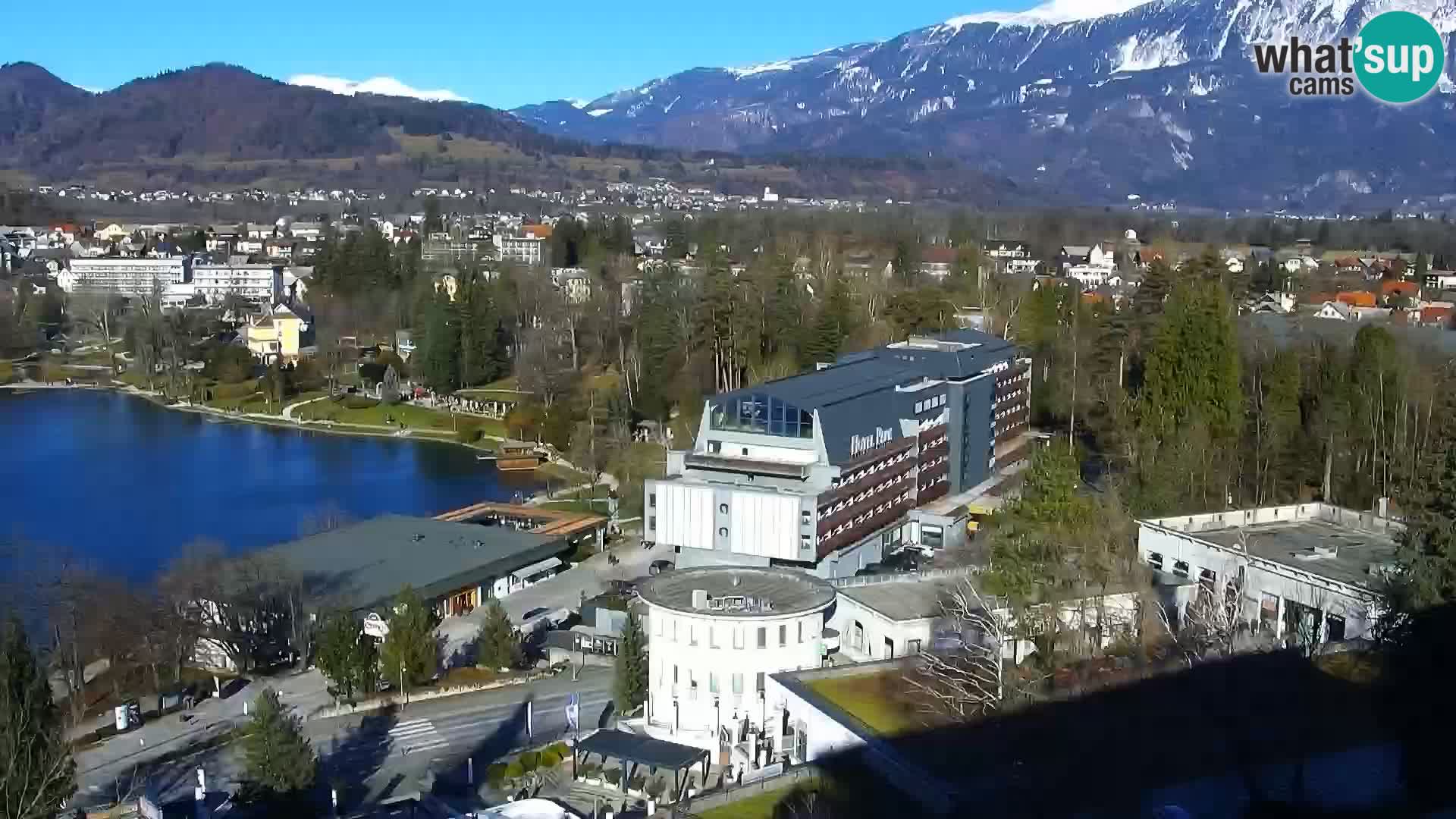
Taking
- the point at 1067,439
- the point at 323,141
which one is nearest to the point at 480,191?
the point at 323,141

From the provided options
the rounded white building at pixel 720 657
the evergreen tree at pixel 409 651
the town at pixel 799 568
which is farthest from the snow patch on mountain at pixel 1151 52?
the rounded white building at pixel 720 657

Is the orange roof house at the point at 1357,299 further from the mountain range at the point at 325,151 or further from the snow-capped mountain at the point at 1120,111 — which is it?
the snow-capped mountain at the point at 1120,111

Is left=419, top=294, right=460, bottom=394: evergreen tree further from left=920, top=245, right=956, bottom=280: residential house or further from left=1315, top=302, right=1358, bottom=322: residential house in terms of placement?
left=1315, top=302, right=1358, bottom=322: residential house

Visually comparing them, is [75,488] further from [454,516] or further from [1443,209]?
[1443,209]

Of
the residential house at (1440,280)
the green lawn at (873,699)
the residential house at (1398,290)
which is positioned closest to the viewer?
the green lawn at (873,699)

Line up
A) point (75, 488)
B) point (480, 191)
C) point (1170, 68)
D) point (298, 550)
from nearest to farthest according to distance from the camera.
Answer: point (298, 550), point (75, 488), point (480, 191), point (1170, 68)
